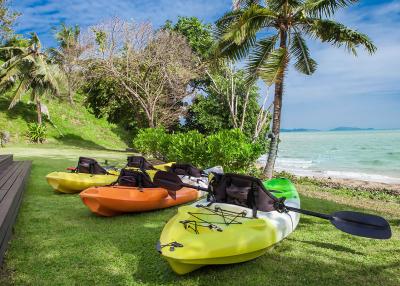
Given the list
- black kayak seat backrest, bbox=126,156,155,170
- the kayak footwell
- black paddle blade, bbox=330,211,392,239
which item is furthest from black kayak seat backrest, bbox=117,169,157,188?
black paddle blade, bbox=330,211,392,239

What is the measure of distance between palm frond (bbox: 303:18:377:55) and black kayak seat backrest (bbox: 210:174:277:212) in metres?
7.98

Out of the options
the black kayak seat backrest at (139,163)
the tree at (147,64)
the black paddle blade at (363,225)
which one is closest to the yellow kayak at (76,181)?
the black kayak seat backrest at (139,163)

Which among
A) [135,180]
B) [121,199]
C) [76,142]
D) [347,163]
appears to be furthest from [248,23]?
[347,163]

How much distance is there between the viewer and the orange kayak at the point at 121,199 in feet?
22.2

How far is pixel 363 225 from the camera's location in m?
4.80

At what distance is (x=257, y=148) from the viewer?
13.8m

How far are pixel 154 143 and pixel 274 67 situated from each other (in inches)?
461

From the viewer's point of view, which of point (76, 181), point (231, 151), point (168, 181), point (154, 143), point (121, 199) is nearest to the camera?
point (121, 199)

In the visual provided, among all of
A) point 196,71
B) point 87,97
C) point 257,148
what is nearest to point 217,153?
point 257,148

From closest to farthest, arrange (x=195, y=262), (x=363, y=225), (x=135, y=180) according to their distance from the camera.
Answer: (x=195, y=262), (x=363, y=225), (x=135, y=180)

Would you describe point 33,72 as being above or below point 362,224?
above

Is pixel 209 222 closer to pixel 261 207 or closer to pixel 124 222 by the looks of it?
pixel 261 207

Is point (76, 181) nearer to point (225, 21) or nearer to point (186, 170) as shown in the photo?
point (186, 170)

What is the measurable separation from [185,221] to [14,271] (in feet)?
8.08
